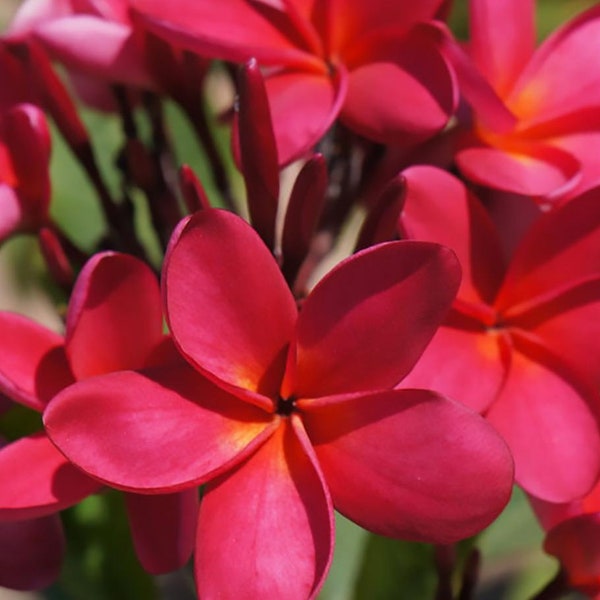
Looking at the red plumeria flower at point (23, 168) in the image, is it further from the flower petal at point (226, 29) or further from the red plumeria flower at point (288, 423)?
the red plumeria flower at point (288, 423)

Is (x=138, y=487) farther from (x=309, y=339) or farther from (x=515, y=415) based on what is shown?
(x=515, y=415)

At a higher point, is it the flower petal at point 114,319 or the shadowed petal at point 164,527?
the flower petal at point 114,319

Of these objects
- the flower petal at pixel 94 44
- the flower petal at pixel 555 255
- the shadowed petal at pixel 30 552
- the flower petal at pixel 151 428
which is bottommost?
the shadowed petal at pixel 30 552

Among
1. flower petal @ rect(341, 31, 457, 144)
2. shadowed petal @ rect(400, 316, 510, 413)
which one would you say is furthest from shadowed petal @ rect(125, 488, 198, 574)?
flower petal @ rect(341, 31, 457, 144)

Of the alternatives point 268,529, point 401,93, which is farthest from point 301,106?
point 268,529

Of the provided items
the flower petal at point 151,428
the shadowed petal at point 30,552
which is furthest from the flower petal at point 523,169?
the shadowed petal at point 30,552

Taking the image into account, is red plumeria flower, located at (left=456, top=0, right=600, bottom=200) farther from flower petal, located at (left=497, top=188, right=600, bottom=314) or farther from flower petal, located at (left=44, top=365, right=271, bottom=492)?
flower petal, located at (left=44, top=365, right=271, bottom=492)
